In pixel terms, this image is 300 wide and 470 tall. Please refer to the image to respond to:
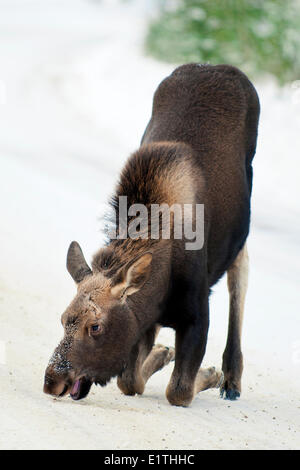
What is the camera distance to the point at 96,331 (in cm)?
575

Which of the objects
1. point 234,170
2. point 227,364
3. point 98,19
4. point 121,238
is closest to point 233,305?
point 227,364

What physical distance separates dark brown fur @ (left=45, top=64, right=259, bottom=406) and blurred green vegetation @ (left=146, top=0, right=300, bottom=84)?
16.9 meters

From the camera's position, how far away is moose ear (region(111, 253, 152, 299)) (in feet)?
19.2

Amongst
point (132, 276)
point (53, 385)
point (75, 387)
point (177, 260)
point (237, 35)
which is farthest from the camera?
point (237, 35)

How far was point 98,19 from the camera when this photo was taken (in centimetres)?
4834

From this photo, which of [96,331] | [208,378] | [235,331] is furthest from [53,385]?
[235,331]

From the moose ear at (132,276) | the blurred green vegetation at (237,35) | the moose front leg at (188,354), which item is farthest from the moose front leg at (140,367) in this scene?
the blurred green vegetation at (237,35)

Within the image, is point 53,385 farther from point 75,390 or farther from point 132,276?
point 132,276

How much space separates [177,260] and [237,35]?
64.3 feet

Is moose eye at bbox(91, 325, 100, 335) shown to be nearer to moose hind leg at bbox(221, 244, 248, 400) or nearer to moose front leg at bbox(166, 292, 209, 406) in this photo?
moose front leg at bbox(166, 292, 209, 406)

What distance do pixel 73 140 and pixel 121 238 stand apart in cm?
1311

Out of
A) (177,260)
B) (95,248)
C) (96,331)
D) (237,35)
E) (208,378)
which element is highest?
(237,35)

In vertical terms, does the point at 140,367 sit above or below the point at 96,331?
below
